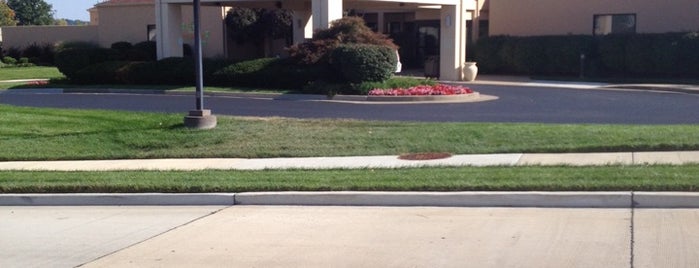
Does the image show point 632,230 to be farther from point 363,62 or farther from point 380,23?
point 380,23

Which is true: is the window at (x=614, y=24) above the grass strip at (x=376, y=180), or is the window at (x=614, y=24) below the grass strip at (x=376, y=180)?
above

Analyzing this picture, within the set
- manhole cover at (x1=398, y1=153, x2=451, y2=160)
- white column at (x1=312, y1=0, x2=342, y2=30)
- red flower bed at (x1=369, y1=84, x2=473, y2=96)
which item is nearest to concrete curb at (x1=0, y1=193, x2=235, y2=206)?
manhole cover at (x1=398, y1=153, x2=451, y2=160)

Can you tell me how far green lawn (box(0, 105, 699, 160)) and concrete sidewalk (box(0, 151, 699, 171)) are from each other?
1.15 feet

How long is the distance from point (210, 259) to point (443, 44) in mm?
23923

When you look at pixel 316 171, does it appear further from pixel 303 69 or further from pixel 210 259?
pixel 303 69

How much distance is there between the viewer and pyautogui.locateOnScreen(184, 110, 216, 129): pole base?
51.5ft

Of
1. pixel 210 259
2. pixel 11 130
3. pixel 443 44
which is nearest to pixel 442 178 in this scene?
pixel 210 259

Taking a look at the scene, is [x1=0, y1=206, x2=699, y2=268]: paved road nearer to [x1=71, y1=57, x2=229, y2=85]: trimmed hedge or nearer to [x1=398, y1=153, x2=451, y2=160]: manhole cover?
[x1=398, y1=153, x2=451, y2=160]: manhole cover

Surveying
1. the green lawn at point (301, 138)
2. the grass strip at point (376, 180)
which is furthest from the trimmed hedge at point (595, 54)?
the grass strip at point (376, 180)

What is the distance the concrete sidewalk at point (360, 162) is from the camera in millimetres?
11828

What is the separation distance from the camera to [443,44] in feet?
101

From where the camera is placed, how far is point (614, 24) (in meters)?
32.4

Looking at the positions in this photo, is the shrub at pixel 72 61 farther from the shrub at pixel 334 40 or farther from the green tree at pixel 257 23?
the green tree at pixel 257 23

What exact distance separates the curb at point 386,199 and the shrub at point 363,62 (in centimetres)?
1308
